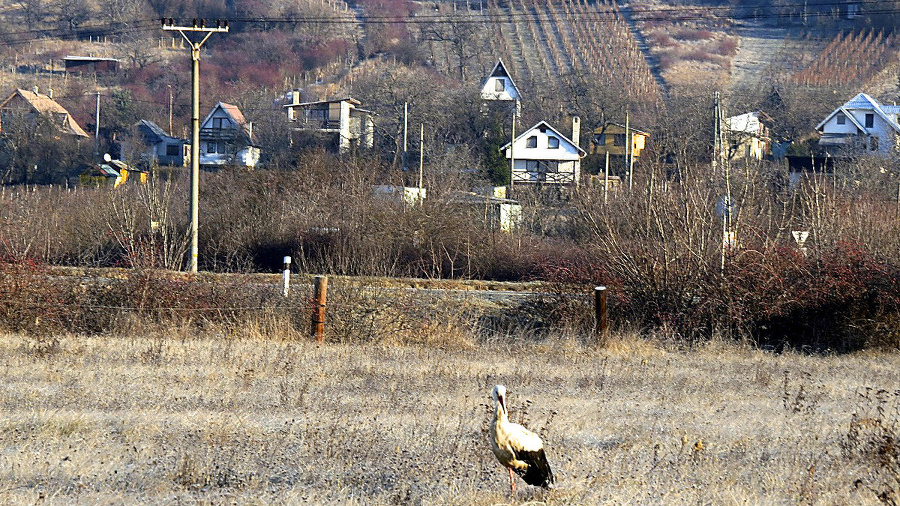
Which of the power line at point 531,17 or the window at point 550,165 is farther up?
the power line at point 531,17

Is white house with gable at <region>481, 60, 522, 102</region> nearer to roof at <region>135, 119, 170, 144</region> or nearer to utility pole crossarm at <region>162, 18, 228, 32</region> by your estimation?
roof at <region>135, 119, 170, 144</region>

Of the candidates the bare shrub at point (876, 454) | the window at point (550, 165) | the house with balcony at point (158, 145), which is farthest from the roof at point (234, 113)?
the bare shrub at point (876, 454)

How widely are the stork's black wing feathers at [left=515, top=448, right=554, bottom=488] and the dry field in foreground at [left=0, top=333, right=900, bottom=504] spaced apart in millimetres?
160

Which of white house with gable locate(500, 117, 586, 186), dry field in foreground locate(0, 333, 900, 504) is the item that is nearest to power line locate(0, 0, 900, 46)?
white house with gable locate(500, 117, 586, 186)

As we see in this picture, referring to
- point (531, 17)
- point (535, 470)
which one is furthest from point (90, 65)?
point (535, 470)

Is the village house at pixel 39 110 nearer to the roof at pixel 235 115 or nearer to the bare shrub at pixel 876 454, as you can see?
the roof at pixel 235 115

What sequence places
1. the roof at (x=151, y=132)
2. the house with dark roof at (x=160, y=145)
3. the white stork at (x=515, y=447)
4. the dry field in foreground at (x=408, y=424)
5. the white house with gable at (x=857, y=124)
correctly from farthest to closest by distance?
the roof at (x=151, y=132), the house with dark roof at (x=160, y=145), the white house with gable at (x=857, y=124), the dry field in foreground at (x=408, y=424), the white stork at (x=515, y=447)

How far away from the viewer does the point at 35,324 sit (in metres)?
15.5

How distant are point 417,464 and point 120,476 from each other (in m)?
2.09

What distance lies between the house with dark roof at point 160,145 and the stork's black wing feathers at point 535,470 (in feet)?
215

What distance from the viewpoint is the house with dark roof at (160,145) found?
69.9 meters

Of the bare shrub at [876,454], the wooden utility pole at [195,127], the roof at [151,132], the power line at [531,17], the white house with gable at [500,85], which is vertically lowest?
the bare shrub at [876,454]

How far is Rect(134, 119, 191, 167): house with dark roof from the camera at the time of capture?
69.9 m

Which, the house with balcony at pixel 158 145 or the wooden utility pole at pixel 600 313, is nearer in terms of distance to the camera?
the wooden utility pole at pixel 600 313
